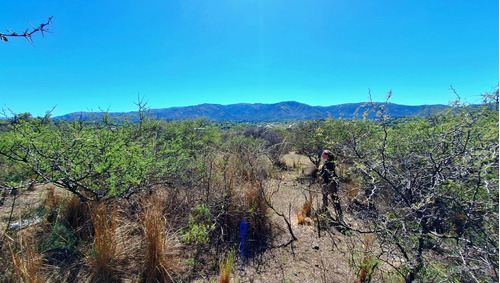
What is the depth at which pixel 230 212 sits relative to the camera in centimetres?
373

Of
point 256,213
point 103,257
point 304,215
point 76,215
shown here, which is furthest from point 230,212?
point 76,215

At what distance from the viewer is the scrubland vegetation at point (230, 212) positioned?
1.69 metres

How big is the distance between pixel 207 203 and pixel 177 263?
1081 millimetres

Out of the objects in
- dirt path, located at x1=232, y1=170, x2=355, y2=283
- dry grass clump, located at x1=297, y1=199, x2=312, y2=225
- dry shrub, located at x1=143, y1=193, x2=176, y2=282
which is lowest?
dirt path, located at x1=232, y1=170, x2=355, y2=283

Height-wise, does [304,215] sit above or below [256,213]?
below

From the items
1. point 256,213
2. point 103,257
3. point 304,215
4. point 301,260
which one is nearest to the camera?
point 103,257

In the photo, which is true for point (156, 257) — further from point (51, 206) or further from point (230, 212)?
point (51, 206)

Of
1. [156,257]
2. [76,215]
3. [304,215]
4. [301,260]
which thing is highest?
[76,215]

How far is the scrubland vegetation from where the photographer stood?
1.69 m

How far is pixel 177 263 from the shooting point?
279cm

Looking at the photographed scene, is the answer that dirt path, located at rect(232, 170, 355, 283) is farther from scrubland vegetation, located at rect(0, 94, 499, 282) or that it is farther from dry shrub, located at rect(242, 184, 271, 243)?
dry shrub, located at rect(242, 184, 271, 243)

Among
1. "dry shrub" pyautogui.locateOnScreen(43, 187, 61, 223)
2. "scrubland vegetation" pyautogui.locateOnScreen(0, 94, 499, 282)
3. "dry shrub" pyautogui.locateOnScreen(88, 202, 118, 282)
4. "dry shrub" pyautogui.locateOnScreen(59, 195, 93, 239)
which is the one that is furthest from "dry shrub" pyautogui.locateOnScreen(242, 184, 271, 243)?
"dry shrub" pyautogui.locateOnScreen(43, 187, 61, 223)

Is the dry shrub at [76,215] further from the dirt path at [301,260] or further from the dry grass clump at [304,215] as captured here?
the dry grass clump at [304,215]

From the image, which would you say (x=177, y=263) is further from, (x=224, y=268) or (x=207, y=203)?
(x=207, y=203)
